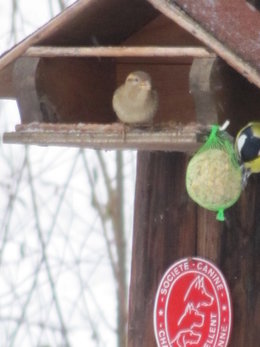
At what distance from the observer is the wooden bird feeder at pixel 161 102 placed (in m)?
3.48

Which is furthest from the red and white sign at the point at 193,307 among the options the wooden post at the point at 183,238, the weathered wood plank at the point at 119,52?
the weathered wood plank at the point at 119,52

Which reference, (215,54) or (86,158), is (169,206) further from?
(86,158)

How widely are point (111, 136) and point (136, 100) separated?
0.62 feet

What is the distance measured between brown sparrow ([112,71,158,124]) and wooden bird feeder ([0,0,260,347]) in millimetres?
94

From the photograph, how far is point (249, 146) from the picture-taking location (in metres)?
3.44

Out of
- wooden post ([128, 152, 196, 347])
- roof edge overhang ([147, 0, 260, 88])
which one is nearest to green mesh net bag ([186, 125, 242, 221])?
roof edge overhang ([147, 0, 260, 88])

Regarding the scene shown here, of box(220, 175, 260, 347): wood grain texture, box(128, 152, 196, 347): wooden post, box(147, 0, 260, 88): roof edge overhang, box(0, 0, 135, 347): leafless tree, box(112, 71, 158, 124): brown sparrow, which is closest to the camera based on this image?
box(147, 0, 260, 88): roof edge overhang

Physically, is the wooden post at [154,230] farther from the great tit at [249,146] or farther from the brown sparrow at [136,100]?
the great tit at [249,146]

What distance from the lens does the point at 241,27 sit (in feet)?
11.5

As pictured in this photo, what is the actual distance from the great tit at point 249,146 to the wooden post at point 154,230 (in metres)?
0.51

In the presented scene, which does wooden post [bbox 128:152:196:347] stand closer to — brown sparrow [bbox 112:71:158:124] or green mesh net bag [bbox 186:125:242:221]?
brown sparrow [bbox 112:71:158:124]

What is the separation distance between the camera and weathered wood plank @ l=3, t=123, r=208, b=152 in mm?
3451

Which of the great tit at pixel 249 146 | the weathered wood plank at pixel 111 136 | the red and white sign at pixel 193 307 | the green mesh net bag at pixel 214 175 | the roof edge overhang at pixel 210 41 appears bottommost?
the red and white sign at pixel 193 307

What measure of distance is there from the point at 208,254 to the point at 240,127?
44 cm
